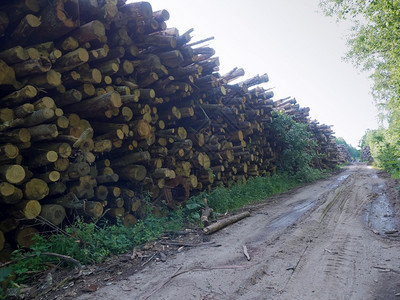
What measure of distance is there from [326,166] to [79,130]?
21536mm

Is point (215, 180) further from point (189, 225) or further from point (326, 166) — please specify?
point (326, 166)

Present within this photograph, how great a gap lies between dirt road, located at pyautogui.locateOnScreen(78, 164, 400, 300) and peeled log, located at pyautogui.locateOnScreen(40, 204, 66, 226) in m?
1.53

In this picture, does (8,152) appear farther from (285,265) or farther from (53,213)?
(285,265)

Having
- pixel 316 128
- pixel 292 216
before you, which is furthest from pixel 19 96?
pixel 316 128

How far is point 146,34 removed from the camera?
20.1 ft

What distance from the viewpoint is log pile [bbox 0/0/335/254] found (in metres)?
4.13

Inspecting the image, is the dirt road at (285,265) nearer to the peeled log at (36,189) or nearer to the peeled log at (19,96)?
the peeled log at (36,189)

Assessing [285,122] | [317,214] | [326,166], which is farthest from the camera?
[326,166]

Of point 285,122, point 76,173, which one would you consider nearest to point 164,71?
point 76,173

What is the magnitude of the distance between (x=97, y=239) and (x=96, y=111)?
2189 millimetres

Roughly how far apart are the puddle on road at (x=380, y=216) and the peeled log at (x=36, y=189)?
5861 mm

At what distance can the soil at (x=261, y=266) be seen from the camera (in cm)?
314

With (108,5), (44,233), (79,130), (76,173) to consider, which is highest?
(108,5)

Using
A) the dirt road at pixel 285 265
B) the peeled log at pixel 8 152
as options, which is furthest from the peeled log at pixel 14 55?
the dirt road at pixel 285 265
